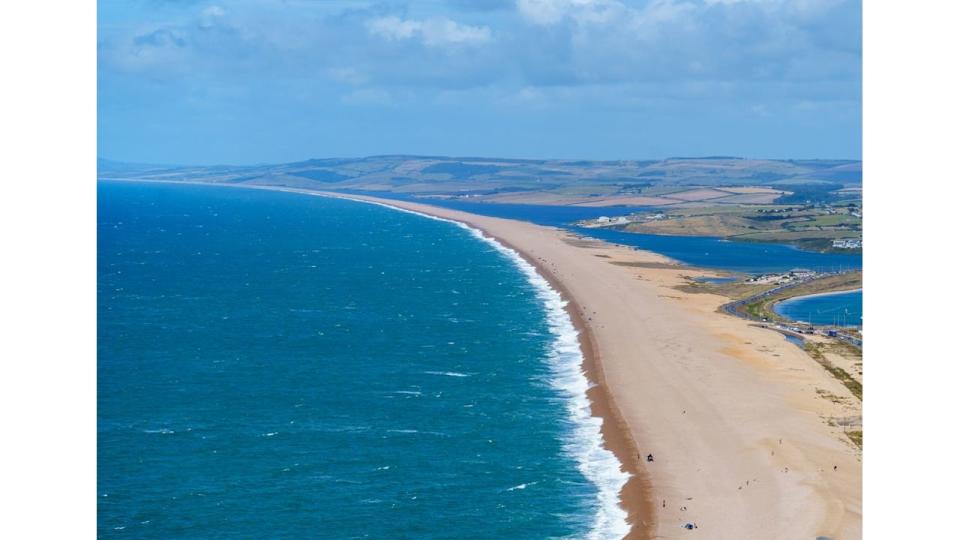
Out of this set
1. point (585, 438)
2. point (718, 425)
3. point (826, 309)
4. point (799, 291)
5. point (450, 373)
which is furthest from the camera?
point (799, 291)

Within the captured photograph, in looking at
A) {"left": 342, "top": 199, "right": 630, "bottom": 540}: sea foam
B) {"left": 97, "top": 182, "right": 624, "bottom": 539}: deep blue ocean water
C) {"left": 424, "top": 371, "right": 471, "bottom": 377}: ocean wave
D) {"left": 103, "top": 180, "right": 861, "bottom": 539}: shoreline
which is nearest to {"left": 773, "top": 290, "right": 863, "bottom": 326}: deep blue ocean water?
{"left": 103, "top": 180, "right": 861, "bottom": 539}: shoreline

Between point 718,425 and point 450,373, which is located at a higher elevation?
point 450,373

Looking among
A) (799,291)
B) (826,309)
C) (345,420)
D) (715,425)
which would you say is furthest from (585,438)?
(799,291)

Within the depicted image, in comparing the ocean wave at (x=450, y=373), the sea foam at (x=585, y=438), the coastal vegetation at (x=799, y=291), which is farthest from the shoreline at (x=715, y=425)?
the ocean wave at (x=450, y=373)

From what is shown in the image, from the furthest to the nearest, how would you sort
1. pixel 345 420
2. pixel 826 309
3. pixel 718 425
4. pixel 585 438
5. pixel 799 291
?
pixel 799 291 → pixel 826 309 → pixel 345 420 → pixel 718 425 → pixel 585 438

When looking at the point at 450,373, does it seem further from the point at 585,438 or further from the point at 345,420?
the point at 585,438

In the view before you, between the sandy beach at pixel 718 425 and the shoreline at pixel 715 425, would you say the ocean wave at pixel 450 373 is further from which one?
the sandy beach at pixel 718 425
